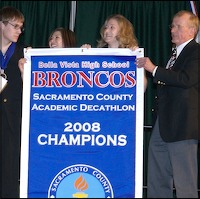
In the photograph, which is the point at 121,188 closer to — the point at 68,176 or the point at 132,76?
the point at 68,176

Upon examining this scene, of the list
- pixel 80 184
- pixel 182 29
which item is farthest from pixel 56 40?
pixel 80 184

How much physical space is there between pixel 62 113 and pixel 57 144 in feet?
0.71

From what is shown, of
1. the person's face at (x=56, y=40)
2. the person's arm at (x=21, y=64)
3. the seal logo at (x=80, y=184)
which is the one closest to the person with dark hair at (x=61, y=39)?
the person's face at (x=56, y=40)

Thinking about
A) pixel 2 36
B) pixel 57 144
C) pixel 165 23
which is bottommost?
pixel 57 144

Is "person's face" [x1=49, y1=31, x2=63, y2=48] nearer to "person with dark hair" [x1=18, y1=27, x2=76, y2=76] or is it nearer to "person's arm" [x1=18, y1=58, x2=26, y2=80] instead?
"person with dark hair" [x1=18, y1=27, x2=76, y2=76]

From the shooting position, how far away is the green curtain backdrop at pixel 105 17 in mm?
5125

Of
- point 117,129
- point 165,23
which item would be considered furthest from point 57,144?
point 165,23

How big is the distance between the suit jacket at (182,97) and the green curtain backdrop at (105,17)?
1.46m

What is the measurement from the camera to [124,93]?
3424 millimetres

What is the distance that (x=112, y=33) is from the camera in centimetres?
375

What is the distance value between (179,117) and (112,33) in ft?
2.69

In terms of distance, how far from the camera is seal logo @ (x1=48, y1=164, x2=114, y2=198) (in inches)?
131

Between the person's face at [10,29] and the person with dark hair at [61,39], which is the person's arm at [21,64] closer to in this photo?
the person's face at [10,29]

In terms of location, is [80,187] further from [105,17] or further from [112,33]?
[105,17]
